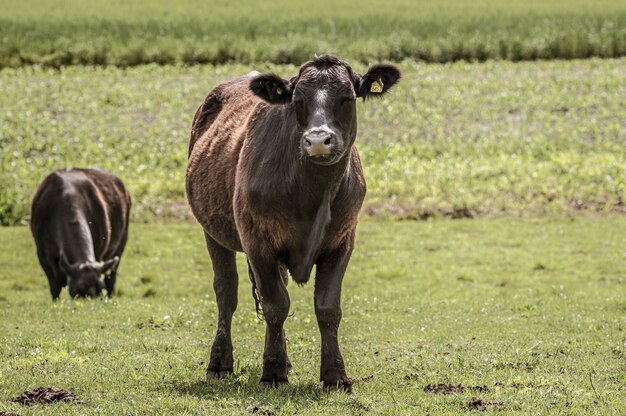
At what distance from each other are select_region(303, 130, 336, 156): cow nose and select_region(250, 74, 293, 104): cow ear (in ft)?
3.08

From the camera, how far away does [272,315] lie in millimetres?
Answer: 9484

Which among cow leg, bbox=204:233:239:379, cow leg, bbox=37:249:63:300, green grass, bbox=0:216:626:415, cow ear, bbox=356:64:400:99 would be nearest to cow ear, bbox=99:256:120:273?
cow leg, bbox=37:249:63:300

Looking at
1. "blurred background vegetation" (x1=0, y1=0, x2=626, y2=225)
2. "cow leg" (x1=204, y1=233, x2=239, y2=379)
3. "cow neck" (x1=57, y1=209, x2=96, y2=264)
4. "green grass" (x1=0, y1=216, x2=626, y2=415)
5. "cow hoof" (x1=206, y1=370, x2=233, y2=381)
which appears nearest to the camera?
"green grass" (x1=0, y1=216, x2=626, y2=415)

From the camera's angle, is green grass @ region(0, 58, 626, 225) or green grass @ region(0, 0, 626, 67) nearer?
green grass @ region(0, 58, 626, 225)

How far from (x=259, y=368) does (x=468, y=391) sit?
236 cm

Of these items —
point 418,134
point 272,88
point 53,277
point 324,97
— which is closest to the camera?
point 324,97

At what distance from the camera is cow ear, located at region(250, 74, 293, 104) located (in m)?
9.40

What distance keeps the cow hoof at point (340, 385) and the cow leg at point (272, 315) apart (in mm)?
396

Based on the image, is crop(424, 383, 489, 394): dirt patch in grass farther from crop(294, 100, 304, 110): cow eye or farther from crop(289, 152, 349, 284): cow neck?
crop(294, 100, 304, 110): cow eye

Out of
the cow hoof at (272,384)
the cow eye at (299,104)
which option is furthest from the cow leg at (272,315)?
the cow eye at (299,104)

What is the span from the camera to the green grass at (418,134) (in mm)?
27625

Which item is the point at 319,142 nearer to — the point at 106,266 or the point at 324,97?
the point at 324,97

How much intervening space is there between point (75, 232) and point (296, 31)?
30.3 metres

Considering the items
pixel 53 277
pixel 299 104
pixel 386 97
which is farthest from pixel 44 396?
pixel 386 97
